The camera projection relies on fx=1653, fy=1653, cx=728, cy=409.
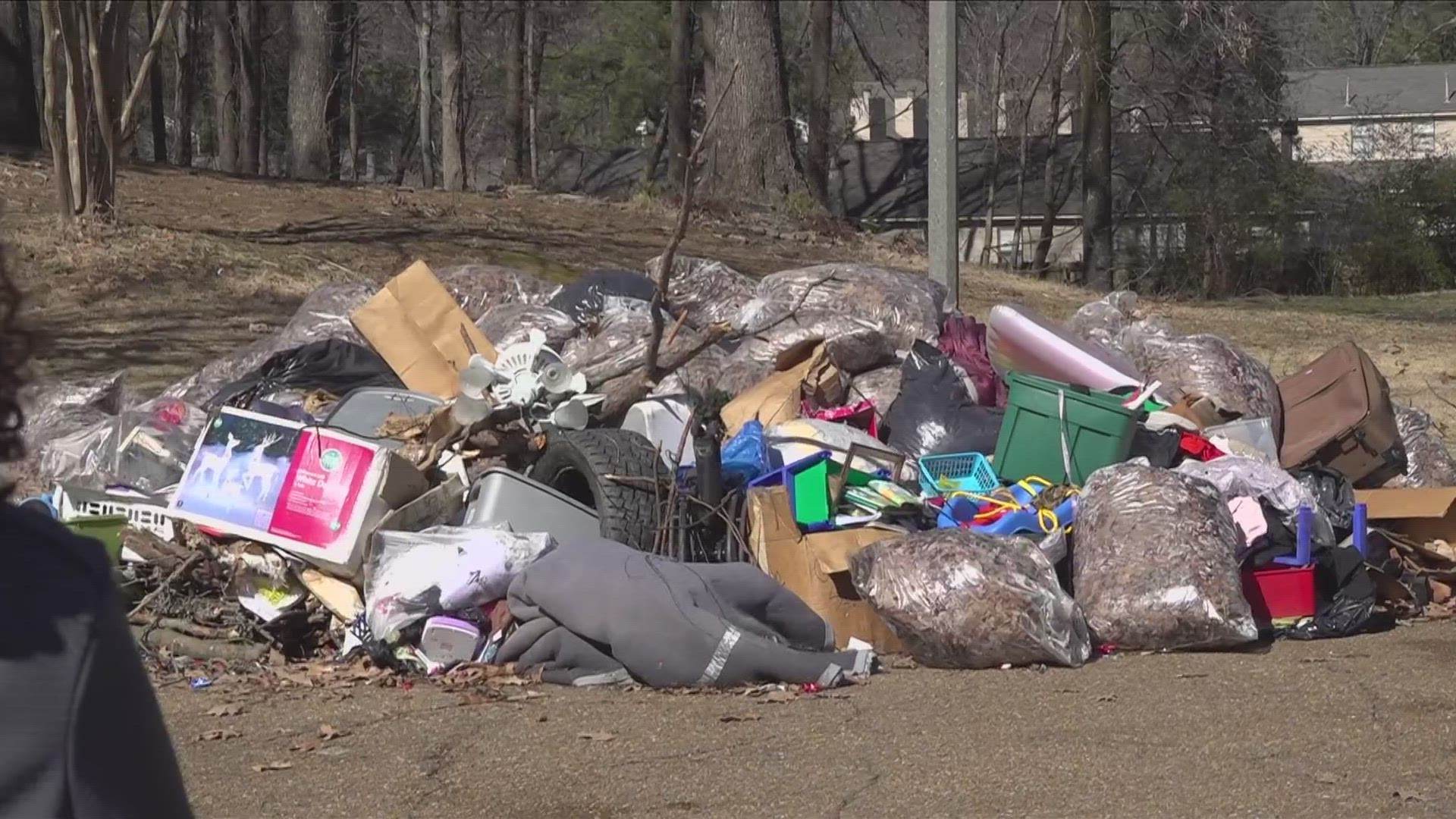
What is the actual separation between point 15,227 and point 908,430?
7.27 meters

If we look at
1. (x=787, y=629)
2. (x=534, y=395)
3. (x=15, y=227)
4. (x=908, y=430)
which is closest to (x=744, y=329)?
(x=908, y=430)

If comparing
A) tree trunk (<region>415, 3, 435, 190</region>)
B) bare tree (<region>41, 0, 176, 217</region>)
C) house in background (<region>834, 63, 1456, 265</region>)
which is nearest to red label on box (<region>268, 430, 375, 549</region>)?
bare tree (<region>41, 0, 176, 217</region>)

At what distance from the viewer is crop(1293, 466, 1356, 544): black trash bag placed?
264 inches

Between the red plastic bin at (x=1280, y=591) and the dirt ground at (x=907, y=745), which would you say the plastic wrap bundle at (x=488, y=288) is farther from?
the red plastic bin at (x=1280, y=591)

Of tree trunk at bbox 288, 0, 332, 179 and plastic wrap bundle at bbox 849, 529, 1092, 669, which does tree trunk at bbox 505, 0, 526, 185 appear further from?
plastic wrap bundle at bbox 849, 529, 1092, 669

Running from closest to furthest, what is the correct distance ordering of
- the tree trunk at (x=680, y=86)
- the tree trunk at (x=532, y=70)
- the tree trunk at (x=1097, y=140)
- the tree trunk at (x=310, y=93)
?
the tree trunk at (x=310, y=93) → the tree trunk at (x=1097, y=140) → the tree trunk at (x=680, y=86) → the tree trunk at (x=532, y=70)

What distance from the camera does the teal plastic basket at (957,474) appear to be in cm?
693

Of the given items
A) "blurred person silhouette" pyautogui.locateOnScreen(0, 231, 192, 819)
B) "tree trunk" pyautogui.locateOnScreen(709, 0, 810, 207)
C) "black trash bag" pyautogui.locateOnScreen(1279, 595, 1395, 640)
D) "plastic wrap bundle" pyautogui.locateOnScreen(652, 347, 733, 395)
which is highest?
"tree trunk" pyautogui.locateOnScreen(709, 0, 810, 207)

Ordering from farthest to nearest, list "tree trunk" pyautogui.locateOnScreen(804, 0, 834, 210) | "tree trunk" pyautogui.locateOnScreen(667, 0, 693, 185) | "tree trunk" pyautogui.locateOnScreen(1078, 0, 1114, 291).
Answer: "tree trunk" pyautogui.locateOnScreen(804, 0, 834, 210), "tree trunk" pyautogui.locateOnScreen(667, 0, 693, 185), "tree trunk" pyautogui.locateOnScreen(1078, 0, 1114, 291)

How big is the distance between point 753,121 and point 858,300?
8.95 metres

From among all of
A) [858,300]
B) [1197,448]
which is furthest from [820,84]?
[1197,448]

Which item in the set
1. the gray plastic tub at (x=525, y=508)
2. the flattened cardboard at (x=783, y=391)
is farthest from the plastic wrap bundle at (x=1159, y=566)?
the gray plastic tub at (x=525, y=508)

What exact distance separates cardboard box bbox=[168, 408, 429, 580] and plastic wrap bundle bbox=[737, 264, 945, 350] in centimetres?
271

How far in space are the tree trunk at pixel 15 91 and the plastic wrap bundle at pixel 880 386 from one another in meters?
10.0
